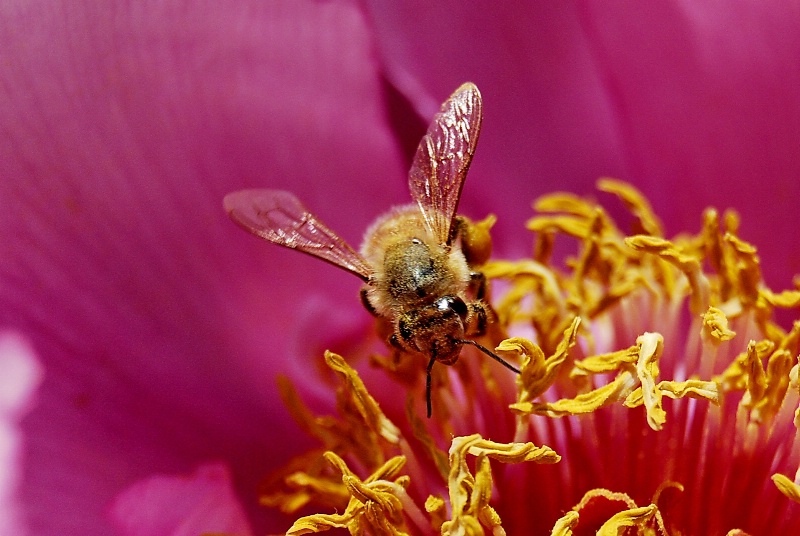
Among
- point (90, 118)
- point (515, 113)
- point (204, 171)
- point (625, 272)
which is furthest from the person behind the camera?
point (515, 113)

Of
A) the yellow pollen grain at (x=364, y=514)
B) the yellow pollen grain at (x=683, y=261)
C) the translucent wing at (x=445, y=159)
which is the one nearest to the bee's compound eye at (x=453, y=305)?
the translucent wing at (x=445, y=159)

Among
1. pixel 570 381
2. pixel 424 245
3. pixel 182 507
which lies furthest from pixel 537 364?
pixel 182 507

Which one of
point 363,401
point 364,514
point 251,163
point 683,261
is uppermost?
point 251,163

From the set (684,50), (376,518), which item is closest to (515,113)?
(684,50)

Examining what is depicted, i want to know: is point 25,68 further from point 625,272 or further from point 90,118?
point 625,272

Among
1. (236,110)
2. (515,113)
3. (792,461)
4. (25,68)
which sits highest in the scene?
(515,113)

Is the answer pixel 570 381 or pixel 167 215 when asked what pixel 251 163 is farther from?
pixel 570 381

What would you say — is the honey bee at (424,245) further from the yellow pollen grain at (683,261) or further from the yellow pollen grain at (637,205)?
the yellow pollen grain at (637,205)

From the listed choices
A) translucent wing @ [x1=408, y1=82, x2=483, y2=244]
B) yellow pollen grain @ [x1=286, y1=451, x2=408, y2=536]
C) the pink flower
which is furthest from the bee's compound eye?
the pink flower
